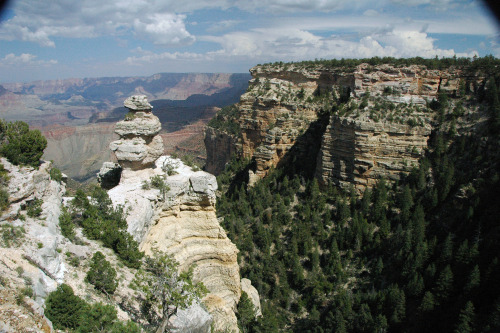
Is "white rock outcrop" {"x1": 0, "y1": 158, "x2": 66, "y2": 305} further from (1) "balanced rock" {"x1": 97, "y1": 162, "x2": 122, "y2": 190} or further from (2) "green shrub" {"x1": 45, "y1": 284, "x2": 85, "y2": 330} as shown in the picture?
(1) "balanced rock" {"x1": 97, "y1": 162, "x2": 122, "y2": 190}

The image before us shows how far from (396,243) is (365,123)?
15610 millimetres

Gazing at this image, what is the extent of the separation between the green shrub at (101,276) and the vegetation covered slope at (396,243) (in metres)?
15.0

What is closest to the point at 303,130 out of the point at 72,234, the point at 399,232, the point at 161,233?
the point at 399,232

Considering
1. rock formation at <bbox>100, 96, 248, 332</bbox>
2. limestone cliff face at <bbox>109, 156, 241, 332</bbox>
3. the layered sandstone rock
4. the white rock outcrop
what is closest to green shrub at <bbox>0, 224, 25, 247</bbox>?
the white rock outcrop

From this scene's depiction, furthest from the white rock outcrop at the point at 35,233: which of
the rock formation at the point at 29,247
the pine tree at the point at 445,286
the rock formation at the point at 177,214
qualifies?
the pine tree at the point at 445,286

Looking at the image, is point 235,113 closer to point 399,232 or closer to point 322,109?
point 322,109

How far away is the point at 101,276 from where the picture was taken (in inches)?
553

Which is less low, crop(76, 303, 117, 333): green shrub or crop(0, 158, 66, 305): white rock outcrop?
crop(0, 158, 66, 305): white rock outcrop

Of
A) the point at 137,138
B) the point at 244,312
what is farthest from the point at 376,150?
the point at 137,138

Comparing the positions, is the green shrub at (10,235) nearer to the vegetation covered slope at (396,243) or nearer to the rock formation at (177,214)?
the rock formation at (177,214)

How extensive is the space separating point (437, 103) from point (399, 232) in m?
19.9

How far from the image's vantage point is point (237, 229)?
42.1m

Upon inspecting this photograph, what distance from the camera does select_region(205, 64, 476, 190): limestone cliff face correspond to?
41.2m

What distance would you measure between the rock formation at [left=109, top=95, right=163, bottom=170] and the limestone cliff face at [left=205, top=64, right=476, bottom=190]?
27.8m
